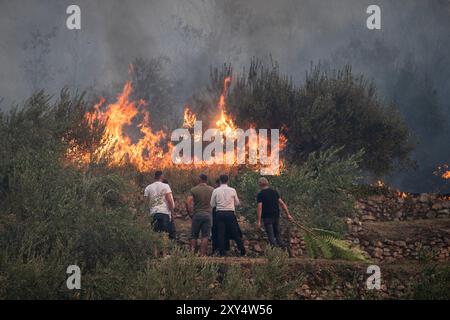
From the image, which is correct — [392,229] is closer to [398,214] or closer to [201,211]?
[398,214]

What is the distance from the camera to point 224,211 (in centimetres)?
1705

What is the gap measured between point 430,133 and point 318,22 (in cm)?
3091

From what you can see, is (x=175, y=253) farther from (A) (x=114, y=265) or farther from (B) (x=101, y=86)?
(B) (x=101, y=86)

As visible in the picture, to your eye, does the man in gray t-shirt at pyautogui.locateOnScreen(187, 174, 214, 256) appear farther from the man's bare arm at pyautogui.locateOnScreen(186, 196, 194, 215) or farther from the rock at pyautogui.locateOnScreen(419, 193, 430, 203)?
the rock at pyautogui.locateOnScreen(419, 193, 430, 203)

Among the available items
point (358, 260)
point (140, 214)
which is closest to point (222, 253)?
point (140, 214)

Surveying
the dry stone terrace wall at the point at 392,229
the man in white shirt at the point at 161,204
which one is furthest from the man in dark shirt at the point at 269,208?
the dry stone terrace wall at the point at 392,229

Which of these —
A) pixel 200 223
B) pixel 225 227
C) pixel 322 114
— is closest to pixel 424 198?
pixel 322 114

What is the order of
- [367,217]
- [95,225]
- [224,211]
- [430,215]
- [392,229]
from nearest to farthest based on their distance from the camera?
1. [95,225]
2. [224,211]
3. [392,229]
4. [367,217]
5. [430,215]

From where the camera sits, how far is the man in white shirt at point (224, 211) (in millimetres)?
17000

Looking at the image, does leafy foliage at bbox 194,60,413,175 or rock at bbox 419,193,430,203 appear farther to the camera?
leafy foliage at bbox 194,60,413,175

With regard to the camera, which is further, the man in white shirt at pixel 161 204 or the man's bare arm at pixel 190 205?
the man's bare arm at pixel 190 205

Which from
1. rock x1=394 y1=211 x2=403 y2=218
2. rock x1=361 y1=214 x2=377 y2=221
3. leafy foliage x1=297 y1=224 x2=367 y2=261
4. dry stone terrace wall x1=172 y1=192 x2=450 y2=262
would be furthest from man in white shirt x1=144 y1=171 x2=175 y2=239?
rock x1=394 y1=211 x2=403 y2=218

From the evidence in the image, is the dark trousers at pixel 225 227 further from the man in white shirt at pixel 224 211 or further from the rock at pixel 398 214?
the rock at pixel 398 214

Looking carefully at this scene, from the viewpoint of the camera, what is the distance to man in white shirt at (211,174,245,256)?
55.8 ft
